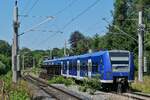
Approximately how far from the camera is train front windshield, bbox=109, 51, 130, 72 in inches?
1360

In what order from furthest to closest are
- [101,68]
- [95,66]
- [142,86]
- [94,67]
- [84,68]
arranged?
[84,68], [142,86], [94,67], [95,66], [101,68]

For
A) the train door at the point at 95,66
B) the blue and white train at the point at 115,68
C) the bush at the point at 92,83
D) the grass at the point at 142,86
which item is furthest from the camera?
the grass at the point at 142,86

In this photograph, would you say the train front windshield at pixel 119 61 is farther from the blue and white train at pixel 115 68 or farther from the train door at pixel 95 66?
the train door at pixel 95 66

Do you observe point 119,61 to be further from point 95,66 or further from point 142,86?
point 142,86

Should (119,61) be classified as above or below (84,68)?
above

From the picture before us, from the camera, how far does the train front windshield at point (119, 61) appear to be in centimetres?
3454

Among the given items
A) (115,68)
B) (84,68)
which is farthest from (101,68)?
(84,68)

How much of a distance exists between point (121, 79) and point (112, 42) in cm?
4824

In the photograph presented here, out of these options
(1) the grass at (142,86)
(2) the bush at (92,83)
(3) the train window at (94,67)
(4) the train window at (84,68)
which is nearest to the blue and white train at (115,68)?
(3) the train window at (94,67)

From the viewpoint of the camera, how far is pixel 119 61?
34469mm

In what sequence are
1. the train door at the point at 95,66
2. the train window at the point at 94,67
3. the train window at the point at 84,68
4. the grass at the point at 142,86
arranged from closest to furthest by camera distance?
the train door at the point at 95,66 → the train window at the point at 94,67 → the grass at the point at 142,86 → the train window at the point at 84,68

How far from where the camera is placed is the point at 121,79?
34.7 meters

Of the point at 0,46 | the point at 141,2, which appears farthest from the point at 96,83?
the point at 0,46

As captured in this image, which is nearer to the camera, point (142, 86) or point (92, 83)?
point (92, 83)
